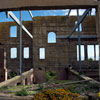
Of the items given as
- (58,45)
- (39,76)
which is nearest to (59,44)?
(58,45)

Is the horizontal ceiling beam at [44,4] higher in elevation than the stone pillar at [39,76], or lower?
higher

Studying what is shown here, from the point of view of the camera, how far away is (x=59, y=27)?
1759cm

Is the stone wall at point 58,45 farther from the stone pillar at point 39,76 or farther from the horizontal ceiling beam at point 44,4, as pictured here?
the horizontal ceiling beam at point 44,4

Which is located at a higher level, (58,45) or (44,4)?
(44,4)

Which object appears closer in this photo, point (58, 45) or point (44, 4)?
point (44, 4)

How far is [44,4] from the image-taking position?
4.65 meters

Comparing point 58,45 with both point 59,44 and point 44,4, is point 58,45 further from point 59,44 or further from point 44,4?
point 44,4

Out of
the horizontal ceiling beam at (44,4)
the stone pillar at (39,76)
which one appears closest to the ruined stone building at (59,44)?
the stone pillar at (39,76)

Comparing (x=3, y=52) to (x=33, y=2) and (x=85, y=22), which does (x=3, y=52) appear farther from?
(x=33, y=2)

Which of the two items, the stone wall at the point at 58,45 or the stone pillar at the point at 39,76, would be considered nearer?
the stone wall at the point at 58,45

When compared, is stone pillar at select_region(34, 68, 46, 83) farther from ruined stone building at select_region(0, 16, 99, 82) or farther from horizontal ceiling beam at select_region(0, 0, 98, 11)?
horizontal ceiling beam at select_region(0, 0, 98, 11)

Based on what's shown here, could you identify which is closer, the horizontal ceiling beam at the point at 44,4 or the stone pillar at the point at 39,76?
the horizontal ceiling beam at the point at 44,4

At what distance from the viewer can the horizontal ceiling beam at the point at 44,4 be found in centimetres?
464

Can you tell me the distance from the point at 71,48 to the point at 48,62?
3.29 m
